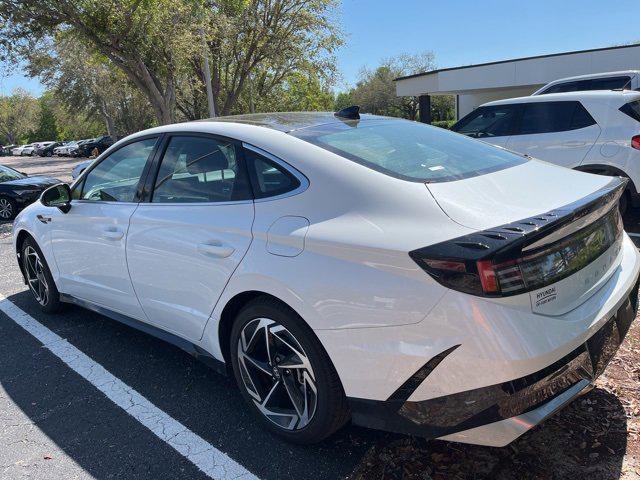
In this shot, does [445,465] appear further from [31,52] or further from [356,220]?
[31,52]

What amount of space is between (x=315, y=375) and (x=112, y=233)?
6.21 feet

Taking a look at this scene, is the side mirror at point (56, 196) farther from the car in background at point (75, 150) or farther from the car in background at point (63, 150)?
the car in background at point (63, 150)

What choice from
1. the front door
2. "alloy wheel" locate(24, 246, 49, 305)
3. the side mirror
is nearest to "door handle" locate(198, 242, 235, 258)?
the front door

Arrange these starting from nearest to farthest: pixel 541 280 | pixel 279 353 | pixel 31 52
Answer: pixel 541 280
pixel 279 353
pixel 31 52

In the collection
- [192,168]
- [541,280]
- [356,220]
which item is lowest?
[541,280]

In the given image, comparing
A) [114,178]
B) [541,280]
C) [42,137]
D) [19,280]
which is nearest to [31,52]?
[19,280]

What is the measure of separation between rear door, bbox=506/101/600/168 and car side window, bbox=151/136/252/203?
16.2 ft

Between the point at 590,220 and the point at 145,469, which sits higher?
the point at 590,220

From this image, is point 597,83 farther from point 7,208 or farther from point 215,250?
point 7,208

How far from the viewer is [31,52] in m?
15.3

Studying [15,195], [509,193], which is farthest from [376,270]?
[15,195]

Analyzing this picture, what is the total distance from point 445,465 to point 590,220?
1319 millimetres

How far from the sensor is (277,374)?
2.61 metres

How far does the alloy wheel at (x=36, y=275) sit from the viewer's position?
4592 mm
